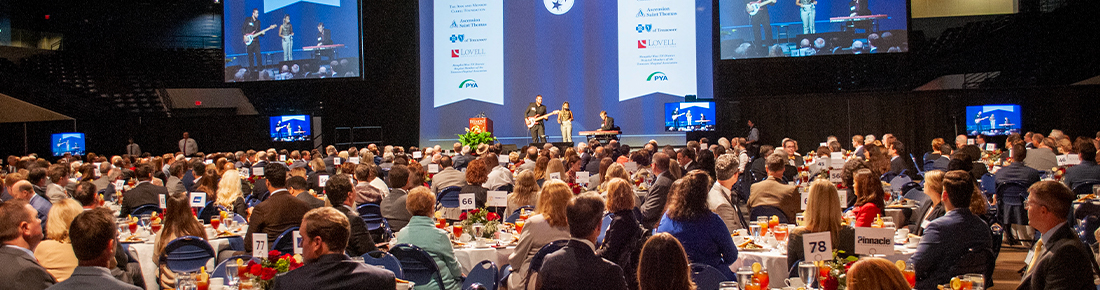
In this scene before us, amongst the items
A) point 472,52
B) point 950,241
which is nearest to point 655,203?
point 950,241

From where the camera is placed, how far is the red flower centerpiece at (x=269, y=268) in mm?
3475

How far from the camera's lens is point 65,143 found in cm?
2022

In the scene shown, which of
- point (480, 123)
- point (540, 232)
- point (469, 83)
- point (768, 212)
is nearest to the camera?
point (540, 232)

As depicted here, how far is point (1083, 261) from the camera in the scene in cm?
310

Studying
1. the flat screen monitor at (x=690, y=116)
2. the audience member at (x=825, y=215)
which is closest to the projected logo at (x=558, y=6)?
the flat screen monitor at (x=690, y=116)

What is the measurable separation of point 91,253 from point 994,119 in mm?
16740

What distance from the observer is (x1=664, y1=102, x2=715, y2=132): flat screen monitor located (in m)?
16.2

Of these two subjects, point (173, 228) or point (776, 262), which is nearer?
point (776, 262)

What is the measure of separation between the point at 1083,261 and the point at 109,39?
27.5m

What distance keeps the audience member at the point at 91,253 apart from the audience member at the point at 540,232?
6.47ft

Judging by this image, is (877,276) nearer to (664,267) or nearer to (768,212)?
(664,267)

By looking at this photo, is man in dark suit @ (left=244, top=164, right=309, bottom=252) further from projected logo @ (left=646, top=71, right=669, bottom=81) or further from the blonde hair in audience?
projected logo @ (left=646, top=71, right=669, bottom=81)

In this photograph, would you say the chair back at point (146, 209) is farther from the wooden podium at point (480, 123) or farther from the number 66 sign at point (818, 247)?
the wooden podium at point (480, 123)

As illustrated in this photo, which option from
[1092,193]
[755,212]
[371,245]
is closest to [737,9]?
[1092,193]
